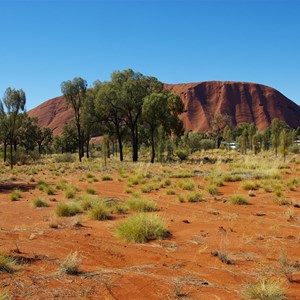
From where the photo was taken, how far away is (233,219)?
35.5 feet

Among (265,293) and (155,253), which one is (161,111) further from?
(265,293)

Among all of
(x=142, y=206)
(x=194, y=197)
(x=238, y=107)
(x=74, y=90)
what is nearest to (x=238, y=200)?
(x=194, y=197)

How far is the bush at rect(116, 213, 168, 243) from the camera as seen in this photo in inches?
328

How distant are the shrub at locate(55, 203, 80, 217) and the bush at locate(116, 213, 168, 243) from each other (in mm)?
3330

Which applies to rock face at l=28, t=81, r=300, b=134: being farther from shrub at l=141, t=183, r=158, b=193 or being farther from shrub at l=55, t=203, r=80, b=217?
shrub at l=55, t=203, r=80, b=217

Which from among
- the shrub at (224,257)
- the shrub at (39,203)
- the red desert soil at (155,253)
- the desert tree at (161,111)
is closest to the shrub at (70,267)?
the red desert soil at (155,253)

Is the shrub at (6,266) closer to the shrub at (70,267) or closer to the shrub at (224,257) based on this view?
the shrub at (70,267)

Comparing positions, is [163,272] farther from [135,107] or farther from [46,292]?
[135,107]

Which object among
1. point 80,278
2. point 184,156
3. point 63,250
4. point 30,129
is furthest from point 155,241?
point 30,129

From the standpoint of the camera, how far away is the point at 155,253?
7.28 metres

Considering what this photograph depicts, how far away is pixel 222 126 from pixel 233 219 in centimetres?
7477

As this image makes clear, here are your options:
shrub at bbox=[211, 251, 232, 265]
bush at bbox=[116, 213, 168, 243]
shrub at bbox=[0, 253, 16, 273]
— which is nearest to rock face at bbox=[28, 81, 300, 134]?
bush at bbox=[116, 213, 168, 243]

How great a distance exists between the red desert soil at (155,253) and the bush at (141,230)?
22 cm

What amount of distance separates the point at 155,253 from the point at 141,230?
1269 millimetres
